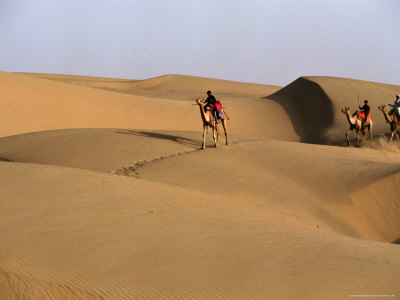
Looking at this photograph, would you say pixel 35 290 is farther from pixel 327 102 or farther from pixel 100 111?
pixel 327 102

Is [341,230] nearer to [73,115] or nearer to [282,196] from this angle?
[282,196]

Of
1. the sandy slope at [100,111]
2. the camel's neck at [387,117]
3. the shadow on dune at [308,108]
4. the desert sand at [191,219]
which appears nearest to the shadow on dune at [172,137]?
the desert sand at [191,219]

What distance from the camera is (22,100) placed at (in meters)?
28.0

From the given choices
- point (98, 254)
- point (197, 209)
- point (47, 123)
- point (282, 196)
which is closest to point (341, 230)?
point (282, 196)

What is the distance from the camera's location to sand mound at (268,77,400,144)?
30.0 meters

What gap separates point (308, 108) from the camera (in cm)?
3369

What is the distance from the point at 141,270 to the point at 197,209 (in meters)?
2.61

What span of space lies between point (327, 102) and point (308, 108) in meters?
1.42

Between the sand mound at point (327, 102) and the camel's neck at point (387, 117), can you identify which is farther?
the sand mound at point (327, 102)

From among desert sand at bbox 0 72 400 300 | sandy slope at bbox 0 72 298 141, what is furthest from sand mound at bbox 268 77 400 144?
desert sand at bbox 0 72 400 300

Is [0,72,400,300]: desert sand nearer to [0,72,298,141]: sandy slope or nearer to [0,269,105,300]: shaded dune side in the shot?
[0,269,105,300]: shaded dune side

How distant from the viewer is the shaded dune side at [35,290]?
183 inches

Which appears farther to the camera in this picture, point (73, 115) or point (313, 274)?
point (73, 115)

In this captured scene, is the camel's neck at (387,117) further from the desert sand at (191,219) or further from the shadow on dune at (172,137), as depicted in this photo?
the shadow on dune at (172,137)
